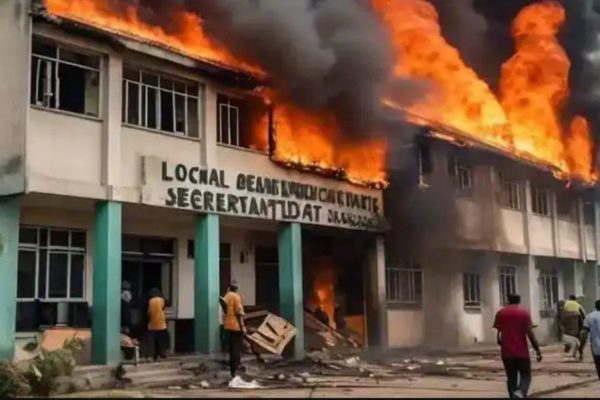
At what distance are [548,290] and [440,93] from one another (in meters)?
11.2

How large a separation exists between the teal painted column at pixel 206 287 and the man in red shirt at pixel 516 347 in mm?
6996

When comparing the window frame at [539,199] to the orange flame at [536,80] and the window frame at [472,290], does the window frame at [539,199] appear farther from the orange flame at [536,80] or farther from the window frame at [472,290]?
the window frame at [472,290]

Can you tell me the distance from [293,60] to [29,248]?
6469mm

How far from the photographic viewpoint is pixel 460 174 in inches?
951

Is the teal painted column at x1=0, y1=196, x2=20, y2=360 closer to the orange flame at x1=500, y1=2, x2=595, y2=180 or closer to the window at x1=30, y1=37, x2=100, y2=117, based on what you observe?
the window at x1=30, y1=37, x2=100, y2=117

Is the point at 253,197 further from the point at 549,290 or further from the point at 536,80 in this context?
the point at 549,290

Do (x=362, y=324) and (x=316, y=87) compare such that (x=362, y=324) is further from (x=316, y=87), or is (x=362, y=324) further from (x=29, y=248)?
(x=29, y=248)

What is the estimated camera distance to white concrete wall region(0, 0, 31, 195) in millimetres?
13070

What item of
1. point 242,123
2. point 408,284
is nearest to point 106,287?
point 242,123

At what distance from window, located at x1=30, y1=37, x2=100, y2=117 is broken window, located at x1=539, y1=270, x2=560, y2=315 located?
1964 centimetres

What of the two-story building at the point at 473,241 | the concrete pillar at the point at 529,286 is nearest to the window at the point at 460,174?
the two-story building at the point at 473,241

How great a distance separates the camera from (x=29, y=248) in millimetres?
14719

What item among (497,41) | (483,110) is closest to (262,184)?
(483,110)

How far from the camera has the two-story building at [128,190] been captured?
13398 mm
